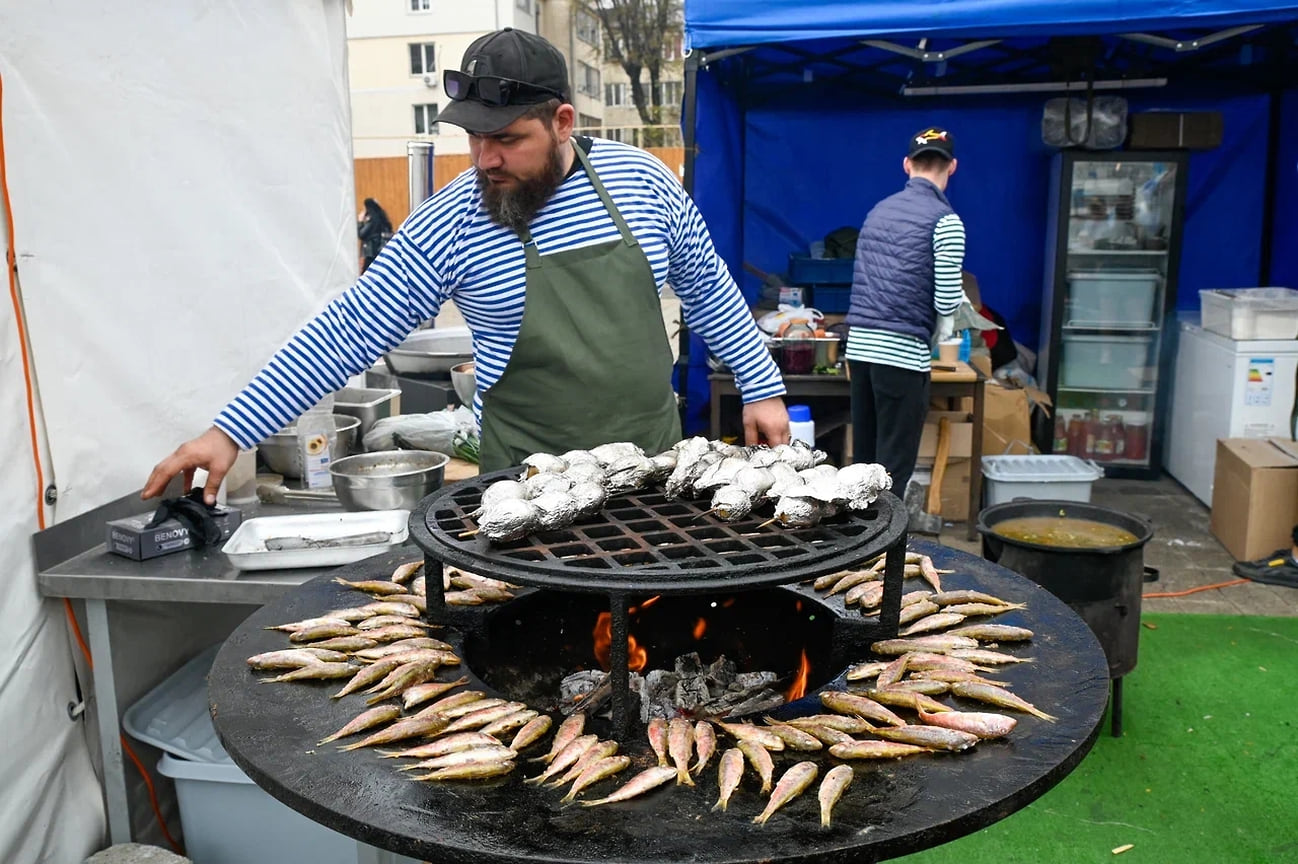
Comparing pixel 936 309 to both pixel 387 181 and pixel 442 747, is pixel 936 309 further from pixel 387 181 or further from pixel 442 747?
pixel 387 181

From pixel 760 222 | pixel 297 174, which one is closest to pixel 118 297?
pixel 297 174

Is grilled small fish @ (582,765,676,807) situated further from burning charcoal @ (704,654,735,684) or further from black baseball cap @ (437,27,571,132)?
black baseball cap @ (437,27,571,132)

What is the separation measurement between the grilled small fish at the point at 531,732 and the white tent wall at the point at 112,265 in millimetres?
2033

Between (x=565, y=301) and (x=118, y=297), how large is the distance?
161 centimetres

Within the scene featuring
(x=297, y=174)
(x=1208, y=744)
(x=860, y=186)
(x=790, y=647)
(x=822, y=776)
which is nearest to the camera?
(x=822, y=776)

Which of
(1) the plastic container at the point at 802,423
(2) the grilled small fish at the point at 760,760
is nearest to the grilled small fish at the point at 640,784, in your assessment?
(2) the grilled small fish at the point at 760,760

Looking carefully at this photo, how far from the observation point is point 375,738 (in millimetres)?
1819

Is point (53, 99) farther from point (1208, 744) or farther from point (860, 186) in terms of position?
point (860, 186)

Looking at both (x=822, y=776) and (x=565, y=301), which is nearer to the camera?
(x=822, y=776)

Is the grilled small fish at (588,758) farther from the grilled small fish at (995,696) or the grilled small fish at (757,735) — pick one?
the grilled small fish at (995,696)

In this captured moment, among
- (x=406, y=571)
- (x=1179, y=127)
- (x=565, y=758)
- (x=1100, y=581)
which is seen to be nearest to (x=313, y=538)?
(x=406, y=571)

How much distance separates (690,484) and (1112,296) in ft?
24.0

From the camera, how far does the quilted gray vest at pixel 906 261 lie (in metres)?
5.95

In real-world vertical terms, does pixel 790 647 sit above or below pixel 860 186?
below
